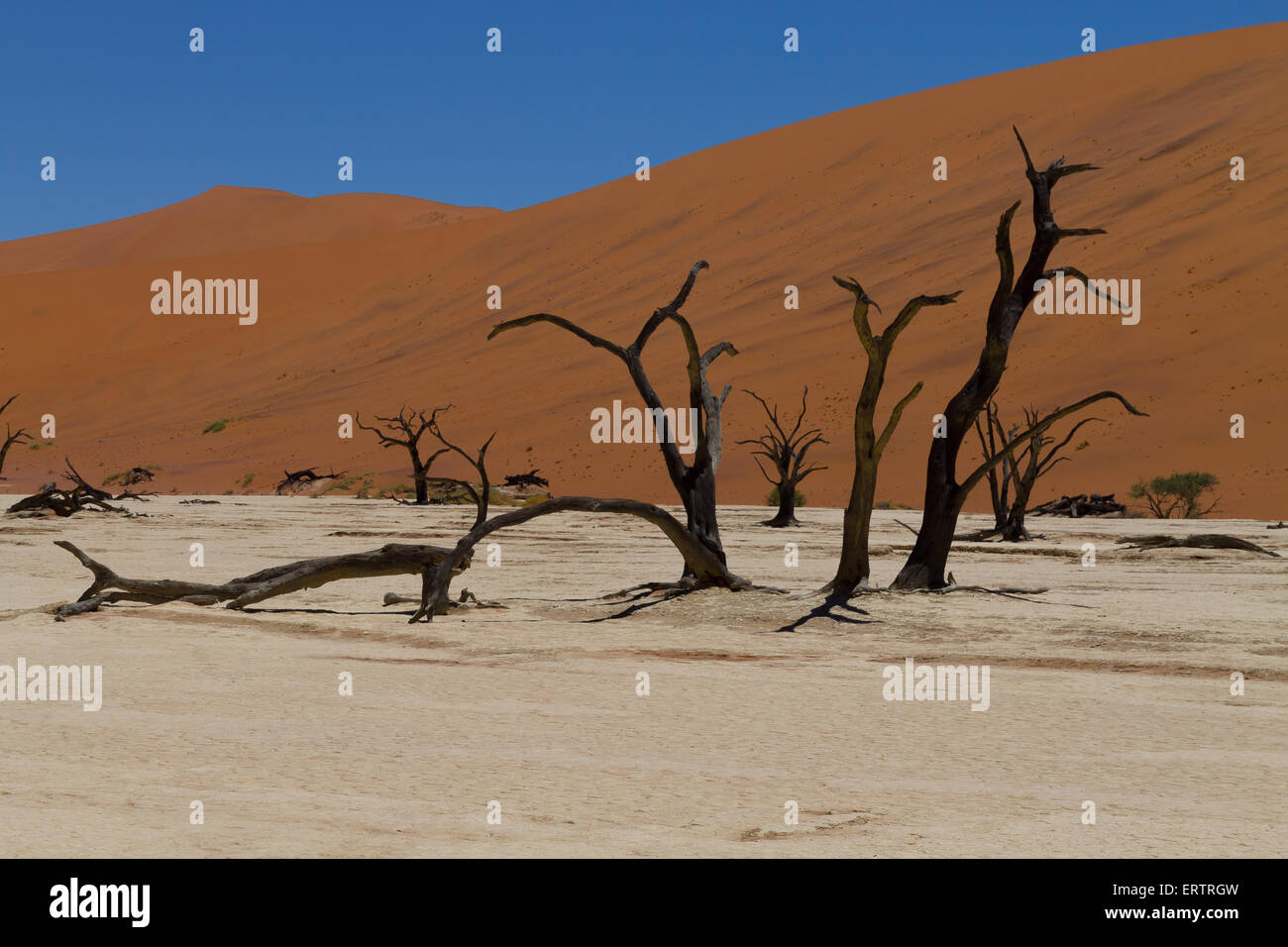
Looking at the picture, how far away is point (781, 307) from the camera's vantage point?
58.5m

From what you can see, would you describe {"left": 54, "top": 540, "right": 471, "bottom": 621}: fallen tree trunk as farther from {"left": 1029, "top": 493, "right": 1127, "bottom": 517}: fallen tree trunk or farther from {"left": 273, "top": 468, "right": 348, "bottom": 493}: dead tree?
{"left": 273, "top": 468, "right": 348, "bottom": 493}: dead tree

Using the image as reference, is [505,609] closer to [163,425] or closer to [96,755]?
[96,755]

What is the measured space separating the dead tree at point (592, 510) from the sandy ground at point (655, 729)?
0.74 ft

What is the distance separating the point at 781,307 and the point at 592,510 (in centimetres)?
4681

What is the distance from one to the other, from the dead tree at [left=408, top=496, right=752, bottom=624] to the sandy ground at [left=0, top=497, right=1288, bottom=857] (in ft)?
0.74

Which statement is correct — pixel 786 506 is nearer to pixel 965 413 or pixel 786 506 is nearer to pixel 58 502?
pixel 965 413

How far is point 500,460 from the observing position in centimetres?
4834

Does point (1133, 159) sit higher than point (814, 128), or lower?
lower

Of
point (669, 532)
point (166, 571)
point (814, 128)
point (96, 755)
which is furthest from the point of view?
point (814, 128)

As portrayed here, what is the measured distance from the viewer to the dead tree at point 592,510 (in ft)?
40.7

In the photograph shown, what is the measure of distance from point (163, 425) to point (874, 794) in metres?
64.9

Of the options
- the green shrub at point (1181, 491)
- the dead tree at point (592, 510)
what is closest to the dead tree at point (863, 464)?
the dead tree at point (592, 510)

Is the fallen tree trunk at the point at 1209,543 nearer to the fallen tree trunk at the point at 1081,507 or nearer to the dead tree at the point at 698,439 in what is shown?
the dead tree at the point at 698,439

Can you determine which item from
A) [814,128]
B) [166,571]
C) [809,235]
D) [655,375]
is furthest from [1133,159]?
[166,571]
